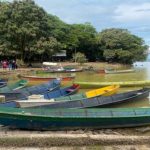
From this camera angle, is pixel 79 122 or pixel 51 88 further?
pixel 51 88

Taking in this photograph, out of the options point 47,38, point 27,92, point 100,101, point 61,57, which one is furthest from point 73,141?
point 61,57

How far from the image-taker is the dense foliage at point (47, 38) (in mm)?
41719

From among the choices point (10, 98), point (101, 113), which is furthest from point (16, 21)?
point (101, 113)

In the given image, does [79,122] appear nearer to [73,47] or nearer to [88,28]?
[73,47]

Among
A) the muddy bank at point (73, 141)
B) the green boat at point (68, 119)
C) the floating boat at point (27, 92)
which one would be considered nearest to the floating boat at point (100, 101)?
the green boat at point (68, 119)

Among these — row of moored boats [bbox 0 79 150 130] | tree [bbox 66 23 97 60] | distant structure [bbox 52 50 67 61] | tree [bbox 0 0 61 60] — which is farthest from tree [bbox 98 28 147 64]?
row of moored boats [bbox 0 79 150 130]

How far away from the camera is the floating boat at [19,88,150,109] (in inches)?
545

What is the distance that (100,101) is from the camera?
50.2ft

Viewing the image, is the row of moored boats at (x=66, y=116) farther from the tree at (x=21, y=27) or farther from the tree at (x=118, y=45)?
the tree at (x=118, y=45)

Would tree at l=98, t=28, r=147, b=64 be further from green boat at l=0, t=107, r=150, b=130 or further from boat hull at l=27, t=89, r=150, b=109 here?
green boat at l=0, t=107, r=150, b=130

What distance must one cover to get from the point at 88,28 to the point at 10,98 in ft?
166

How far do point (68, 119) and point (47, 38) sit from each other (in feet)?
116

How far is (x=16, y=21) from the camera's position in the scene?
137 ft

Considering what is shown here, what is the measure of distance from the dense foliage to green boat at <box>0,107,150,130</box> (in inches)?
1186
